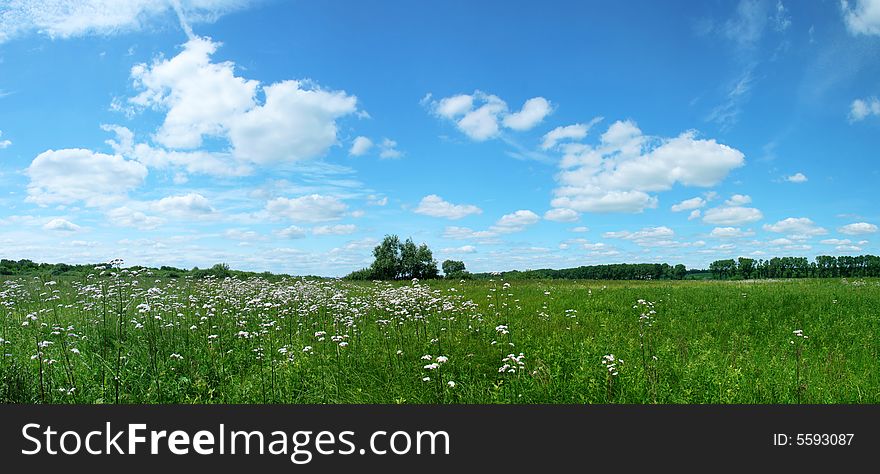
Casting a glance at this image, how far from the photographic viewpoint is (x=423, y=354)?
8.47 m

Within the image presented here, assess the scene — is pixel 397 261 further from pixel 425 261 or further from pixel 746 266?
pixel 746 266

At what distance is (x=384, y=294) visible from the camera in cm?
1447

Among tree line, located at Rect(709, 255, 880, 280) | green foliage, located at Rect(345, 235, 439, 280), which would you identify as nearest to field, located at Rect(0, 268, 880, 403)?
green foliage, located at Rect(345, 235, 439, 280)

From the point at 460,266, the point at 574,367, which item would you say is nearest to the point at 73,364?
the point at 574,367

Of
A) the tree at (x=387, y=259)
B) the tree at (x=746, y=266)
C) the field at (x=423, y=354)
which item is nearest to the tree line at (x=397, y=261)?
the tree at (x=387, y=259)

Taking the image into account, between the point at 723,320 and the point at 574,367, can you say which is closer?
the point at 574,367

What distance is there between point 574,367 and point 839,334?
9444mm

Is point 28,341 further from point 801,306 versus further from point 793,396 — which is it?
point 801,306

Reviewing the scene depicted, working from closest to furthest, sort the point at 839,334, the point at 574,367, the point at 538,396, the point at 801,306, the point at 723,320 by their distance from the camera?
the point at 538,396
the point at 574,367
the point at 839,334
the point at 723,320
the point at 801,306

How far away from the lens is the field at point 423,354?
21.8 feet

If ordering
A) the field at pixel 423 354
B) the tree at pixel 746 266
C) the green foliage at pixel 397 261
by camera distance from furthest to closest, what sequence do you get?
the tree at pixel 746 266 → the green foliage at pixel 397 261 → the field at pixel 423 354

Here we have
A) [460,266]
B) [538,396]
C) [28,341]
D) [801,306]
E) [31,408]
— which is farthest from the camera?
[460,266]

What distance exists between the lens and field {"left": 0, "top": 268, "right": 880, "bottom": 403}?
6.65m

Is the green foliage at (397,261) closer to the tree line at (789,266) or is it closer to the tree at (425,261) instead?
the tree at (425,261)
